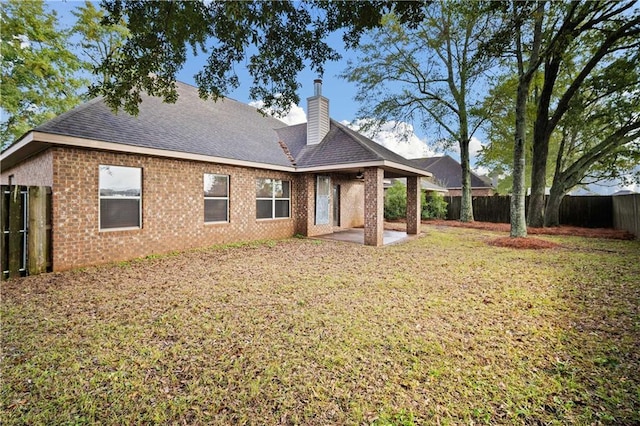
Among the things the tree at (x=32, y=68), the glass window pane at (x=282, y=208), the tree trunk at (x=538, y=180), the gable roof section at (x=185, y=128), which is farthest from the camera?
the tree trunk at (x=538, y=180)

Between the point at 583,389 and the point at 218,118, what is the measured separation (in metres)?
13.0

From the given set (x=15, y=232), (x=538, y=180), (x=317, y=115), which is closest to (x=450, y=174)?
(x=538, y=180)

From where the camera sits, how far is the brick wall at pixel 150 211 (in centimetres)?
664

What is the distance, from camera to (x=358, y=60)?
18141 mm

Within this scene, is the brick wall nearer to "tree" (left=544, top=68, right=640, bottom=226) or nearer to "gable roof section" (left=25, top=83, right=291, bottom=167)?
"gable roof section" (left=25, top=83, right=291, bottom=167)

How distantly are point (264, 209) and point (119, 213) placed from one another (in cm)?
501

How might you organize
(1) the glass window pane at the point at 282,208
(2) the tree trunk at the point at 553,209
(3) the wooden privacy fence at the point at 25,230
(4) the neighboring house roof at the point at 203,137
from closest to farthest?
(3) the wooden privacy fence at the point at 25,230 < (4) the neighboring house roof at the point at 203,137 < (1) the glass window pane at the point at 282,208 < (2) the tree trunk at the point at 553,209

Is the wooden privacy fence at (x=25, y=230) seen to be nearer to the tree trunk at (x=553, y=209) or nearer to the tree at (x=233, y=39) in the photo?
the tree at (x=233, y=39)

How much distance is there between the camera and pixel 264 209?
453 inches

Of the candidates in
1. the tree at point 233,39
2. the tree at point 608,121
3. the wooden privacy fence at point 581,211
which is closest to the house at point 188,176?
the tree at point 233,39

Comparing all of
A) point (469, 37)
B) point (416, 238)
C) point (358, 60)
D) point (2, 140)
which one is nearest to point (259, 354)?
point (416, 238)

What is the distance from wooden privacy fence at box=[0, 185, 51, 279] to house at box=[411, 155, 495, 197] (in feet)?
102

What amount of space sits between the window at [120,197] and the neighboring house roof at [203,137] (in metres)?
0.70

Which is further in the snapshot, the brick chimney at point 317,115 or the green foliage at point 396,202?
the green foliage at point 396,202
